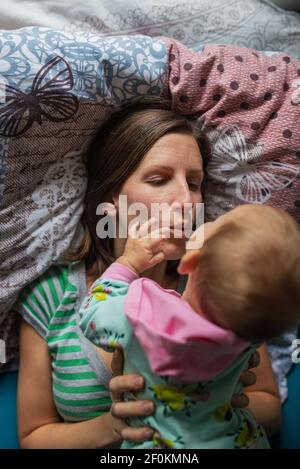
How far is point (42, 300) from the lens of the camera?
1.05 metres

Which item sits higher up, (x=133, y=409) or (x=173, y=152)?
(x=173, y=152)

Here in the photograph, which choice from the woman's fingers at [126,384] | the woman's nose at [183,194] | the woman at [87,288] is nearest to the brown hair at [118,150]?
the woman at [87,288]

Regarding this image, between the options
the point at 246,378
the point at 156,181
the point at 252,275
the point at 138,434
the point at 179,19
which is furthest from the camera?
the point at 179,19

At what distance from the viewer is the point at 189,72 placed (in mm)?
1051

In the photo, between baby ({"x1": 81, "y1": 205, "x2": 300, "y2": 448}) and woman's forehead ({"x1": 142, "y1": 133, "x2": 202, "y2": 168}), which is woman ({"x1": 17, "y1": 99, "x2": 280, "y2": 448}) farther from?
baby ({"x1": 81, "y1": 205, "x2": 300, "y2": 448})

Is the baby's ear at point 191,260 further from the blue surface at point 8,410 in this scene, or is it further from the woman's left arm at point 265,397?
the blue surface at point 8,410

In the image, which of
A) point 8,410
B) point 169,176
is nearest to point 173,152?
point 169,176

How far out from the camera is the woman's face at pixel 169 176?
3.16ft

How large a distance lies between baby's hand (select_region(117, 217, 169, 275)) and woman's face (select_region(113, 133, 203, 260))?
8 cm

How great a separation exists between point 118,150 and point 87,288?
0.30m

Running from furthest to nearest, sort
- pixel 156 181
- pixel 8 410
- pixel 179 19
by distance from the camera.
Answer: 1. pixel 179 19
2. pixel 8 410
3. pixel 156 181

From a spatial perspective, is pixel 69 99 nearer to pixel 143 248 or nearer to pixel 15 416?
pixel 143 248
